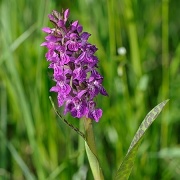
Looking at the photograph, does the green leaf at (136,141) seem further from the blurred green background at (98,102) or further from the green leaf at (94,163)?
the blurred green background at (98,102)

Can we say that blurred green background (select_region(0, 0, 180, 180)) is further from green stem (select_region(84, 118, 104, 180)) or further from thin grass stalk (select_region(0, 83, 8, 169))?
green stem (select_region(84, 118, 104, 180))

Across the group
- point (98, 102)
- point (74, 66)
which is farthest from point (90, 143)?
point (98, 102)

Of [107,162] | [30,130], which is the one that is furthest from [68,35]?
[107,162]

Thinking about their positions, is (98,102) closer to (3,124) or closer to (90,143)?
(3,124)

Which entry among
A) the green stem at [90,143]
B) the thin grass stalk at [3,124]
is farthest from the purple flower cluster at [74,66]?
the thin grass stalk at [3,124]

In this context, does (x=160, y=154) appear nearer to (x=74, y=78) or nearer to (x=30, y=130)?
(x=30, y=130)
